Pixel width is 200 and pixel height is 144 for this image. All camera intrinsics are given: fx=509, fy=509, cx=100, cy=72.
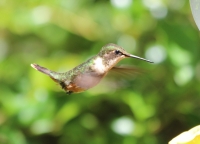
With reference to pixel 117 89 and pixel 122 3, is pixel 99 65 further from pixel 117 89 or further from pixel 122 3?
pixel 122 3

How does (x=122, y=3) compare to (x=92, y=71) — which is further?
(x=122, y=3)

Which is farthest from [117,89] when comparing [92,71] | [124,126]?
[92,71]

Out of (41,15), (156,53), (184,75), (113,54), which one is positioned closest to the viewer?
(113,54)

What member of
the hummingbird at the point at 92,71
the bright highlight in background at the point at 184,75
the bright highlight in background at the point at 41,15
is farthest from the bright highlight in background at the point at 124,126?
the hummingbird at the point at 92,71

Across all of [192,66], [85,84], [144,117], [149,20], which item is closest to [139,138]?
[144,117]

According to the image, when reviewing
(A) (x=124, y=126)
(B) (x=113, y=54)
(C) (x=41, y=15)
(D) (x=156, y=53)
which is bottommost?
(B) (x=113, y=54)

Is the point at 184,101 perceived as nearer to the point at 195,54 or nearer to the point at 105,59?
the point at 195,54

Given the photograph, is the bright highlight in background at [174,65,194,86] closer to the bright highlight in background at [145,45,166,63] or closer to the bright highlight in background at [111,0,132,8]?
the bright highlight in background at [145,45,166,63]
